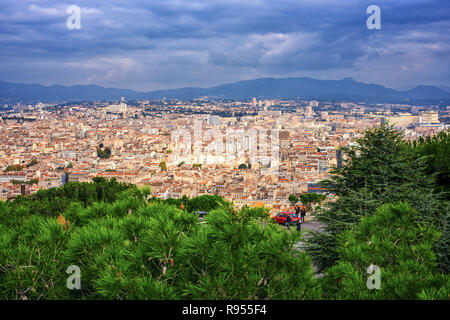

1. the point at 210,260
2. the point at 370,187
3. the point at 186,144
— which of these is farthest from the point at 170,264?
the point at 186,144

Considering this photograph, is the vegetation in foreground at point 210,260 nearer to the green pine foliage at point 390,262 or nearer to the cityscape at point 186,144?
the green pine foliage at point 390,262

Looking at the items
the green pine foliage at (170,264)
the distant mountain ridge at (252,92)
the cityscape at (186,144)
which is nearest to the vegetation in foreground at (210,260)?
the green pine foliage at (170,264)

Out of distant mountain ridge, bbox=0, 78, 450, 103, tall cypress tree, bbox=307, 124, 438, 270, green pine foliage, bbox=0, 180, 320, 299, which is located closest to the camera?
green pine foliage, bbox=0, 180, 320, 299

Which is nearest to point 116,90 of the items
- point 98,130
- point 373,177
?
point 98,130

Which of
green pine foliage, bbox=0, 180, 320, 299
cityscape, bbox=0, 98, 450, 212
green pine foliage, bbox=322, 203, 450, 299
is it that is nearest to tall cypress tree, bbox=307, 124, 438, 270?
green pine foliage, bbox=322, 203, 450, 299

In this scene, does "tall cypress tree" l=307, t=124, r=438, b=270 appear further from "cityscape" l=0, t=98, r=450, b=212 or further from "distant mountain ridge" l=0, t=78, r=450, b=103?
"distant mountain ridge" l=0, t=78, r=450, b=103

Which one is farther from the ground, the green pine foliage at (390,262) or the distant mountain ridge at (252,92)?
the distant mountain ridge at (252,92)
